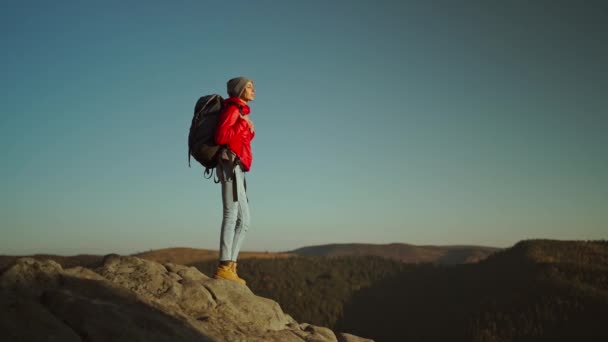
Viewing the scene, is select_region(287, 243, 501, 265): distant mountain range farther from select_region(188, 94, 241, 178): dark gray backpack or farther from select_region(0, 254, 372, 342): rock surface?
select_region(188, 94, 241, 178): dark gray backpack

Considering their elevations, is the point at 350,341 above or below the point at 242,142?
below

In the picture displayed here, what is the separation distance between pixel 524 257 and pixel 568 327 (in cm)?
772

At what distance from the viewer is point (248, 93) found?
22.3ft

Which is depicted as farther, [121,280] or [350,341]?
[350,341]

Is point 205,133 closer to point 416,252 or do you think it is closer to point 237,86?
point 237,86

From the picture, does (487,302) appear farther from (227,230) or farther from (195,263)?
(195,263)

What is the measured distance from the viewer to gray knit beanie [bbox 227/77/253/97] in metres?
6.75

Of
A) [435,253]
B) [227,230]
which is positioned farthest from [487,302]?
[435,253]

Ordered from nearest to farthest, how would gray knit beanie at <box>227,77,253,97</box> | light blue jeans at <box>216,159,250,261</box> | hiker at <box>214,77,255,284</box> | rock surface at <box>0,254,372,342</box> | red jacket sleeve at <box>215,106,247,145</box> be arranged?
rock surface at <box>0,254,372,342</box>
red jacket sleeve at <box>215,106,247,145</box>
hiker at <box>214,77,255,284</box>
light blue jeans at <box>216,159,250,261</box>
gray knit beanie at <box>227,77,253,97</box>

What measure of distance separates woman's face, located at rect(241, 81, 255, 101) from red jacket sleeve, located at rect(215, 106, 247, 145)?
1.12 feet

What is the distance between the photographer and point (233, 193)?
652 centimetres

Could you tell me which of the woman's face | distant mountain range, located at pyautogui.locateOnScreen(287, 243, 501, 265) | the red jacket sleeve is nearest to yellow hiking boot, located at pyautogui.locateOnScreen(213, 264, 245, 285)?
the red jacket sleeve

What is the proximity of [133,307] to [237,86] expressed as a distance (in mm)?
3416

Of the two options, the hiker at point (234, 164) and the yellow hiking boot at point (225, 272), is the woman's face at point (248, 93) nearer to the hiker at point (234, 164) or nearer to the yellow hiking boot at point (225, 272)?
the hiker at point (234, 164)
